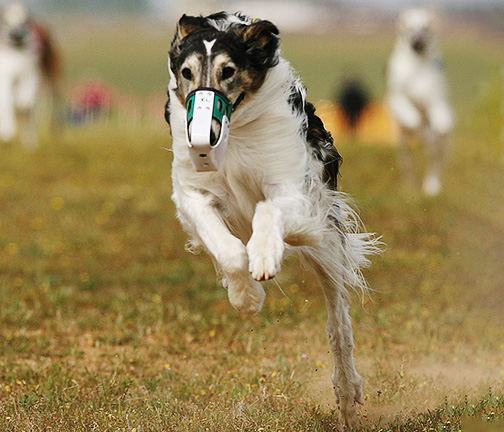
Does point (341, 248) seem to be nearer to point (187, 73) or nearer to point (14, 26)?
point (187, 73)

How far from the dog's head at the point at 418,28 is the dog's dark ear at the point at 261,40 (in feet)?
30.2

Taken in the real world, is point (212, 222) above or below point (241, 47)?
below

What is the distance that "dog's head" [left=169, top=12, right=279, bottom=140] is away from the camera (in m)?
3.67

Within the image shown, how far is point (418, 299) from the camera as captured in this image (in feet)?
24.4

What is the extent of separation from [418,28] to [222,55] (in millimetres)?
9570

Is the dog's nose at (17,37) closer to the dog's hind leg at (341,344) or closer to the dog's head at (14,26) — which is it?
the dog's head at (14,26)

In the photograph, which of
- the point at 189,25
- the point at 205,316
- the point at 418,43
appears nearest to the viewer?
the point at 189,25

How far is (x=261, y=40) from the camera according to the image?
3895 mm

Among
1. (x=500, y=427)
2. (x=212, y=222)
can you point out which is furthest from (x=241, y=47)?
(x=500, y=427)

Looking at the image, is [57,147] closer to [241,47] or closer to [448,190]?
[448,190]

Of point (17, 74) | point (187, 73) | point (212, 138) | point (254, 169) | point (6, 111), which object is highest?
point (187, 73)

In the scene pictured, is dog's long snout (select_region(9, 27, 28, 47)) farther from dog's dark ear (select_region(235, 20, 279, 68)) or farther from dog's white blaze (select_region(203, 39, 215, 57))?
dog's white blaze (select_region(203, 39, 215, 57))

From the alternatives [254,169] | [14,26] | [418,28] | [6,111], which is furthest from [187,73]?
[14,26]

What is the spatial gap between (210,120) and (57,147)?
1181 cm
